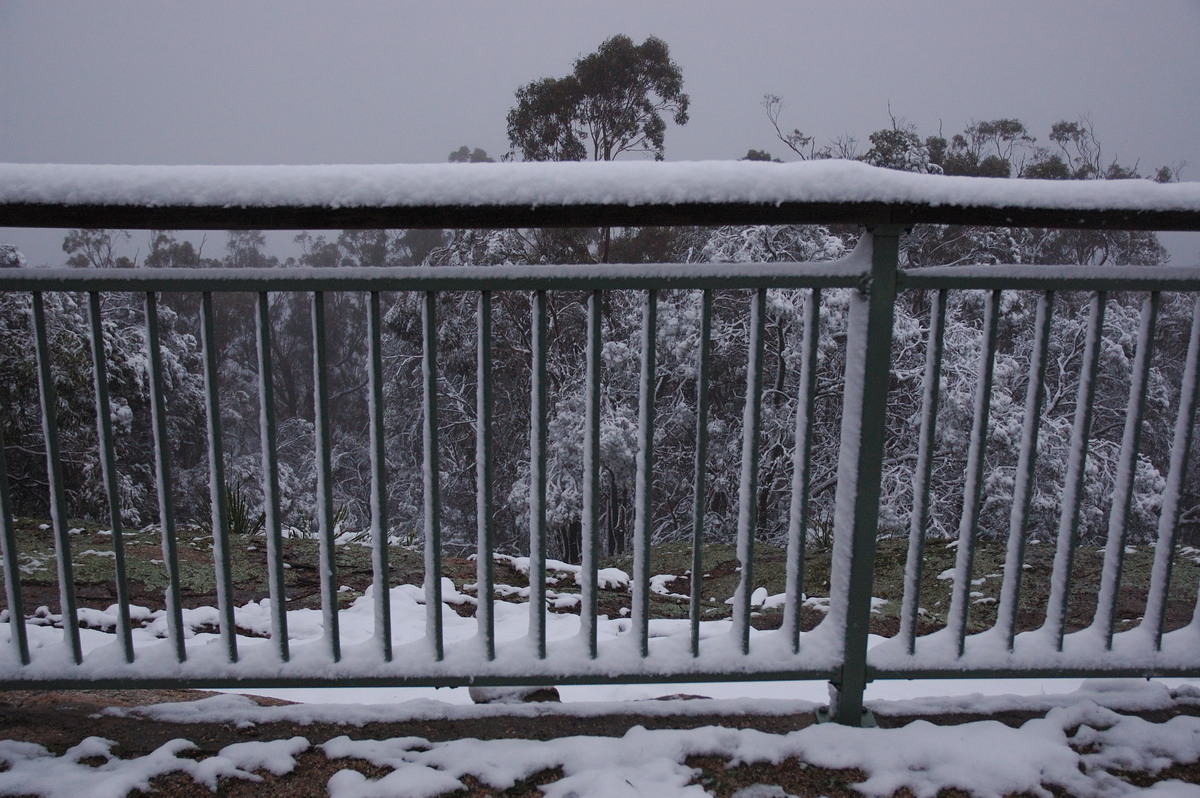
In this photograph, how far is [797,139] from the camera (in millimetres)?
16266

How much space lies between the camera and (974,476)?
1626mm

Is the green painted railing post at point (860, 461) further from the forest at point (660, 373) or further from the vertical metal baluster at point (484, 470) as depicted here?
the forest at point (660, 373)

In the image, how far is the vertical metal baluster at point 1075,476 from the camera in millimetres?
1596

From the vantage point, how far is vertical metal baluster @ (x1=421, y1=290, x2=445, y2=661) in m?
1.54

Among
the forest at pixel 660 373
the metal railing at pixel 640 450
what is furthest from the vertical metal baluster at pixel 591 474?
the forest at pixel 660 373

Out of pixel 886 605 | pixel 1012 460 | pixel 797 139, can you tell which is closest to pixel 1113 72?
pixel 797 139

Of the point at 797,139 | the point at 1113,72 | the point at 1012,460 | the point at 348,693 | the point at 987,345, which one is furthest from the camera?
the point at 1113,72

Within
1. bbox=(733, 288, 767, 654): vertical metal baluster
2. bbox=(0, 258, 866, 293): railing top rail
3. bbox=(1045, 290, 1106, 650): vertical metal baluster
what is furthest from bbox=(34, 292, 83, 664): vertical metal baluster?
bbox=(1045, 290, 1106, 650): vertical metal baluster

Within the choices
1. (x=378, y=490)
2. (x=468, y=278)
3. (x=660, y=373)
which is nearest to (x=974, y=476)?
(x=468, y=278)

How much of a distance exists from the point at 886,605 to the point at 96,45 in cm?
10492

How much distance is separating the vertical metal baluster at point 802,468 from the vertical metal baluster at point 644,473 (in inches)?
13.0

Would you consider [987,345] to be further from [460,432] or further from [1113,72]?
[1113,72]

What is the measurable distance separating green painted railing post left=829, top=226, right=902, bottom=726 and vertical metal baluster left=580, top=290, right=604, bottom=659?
58 cm

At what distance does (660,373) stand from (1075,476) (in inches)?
370
